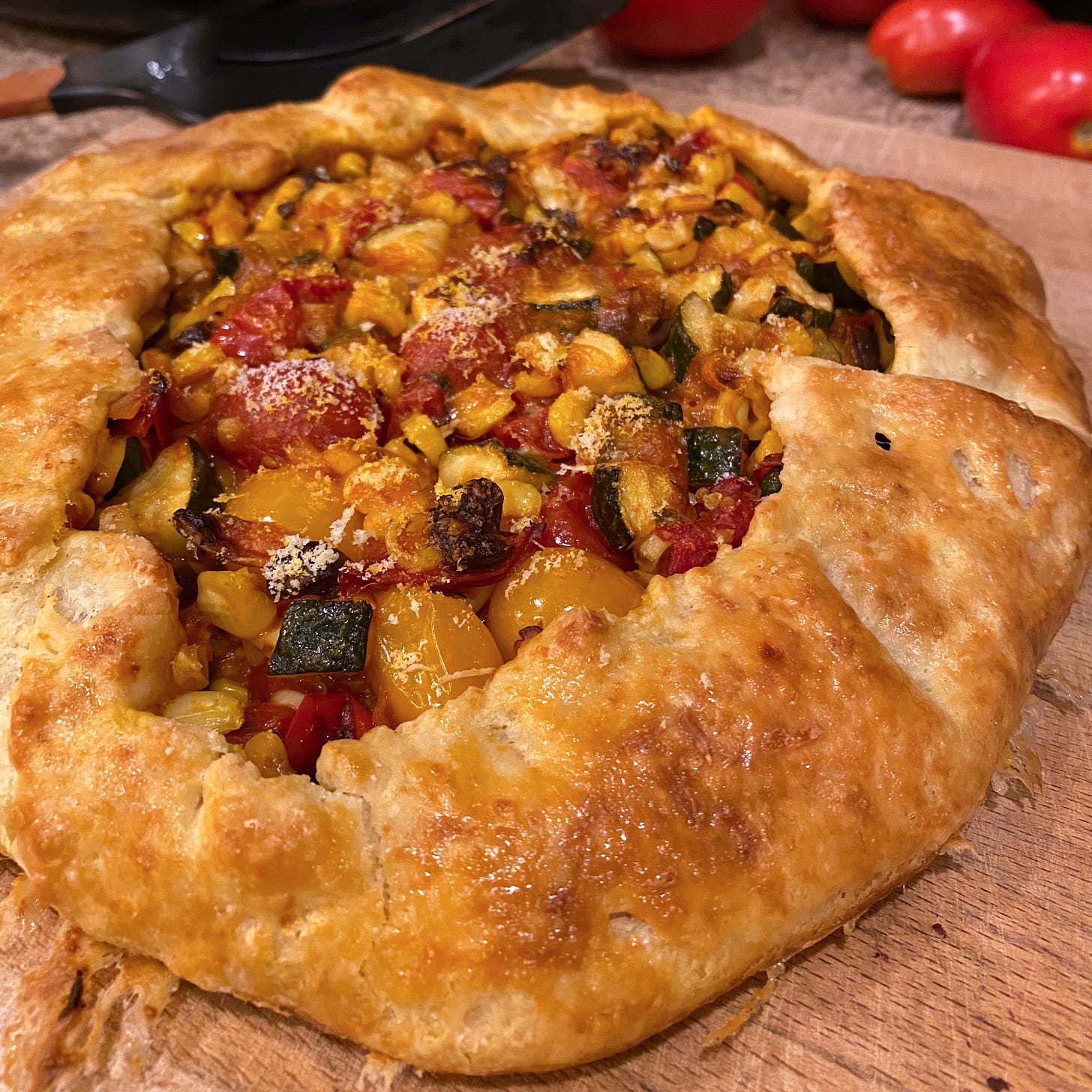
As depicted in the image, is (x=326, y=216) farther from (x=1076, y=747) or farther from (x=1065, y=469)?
(x=1076, y=747)

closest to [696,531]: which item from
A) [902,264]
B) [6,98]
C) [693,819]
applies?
[693,819]

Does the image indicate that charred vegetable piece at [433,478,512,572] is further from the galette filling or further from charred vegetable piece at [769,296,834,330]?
charred vegetable piece at [769,296,834,330]

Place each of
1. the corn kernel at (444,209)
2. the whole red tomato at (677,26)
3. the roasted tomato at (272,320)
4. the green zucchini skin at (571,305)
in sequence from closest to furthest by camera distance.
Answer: the roasted tomato at (272,320), the green zucchini skin at (571,305), the corn kernel at (444,209), the whole red tomato at (677,26)

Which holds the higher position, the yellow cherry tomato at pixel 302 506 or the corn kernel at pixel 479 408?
the corn kernel at pixel 479 408

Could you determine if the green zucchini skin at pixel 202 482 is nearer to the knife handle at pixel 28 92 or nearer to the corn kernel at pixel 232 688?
the corn kernel at pixel 232 688

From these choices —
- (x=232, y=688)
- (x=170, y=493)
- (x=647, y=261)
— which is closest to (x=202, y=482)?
(x=170, y=493)

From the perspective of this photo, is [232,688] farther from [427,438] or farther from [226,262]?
[226,262]

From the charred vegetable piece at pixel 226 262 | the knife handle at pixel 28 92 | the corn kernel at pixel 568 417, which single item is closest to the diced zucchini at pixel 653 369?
the corn kernel at pixel 568 417
